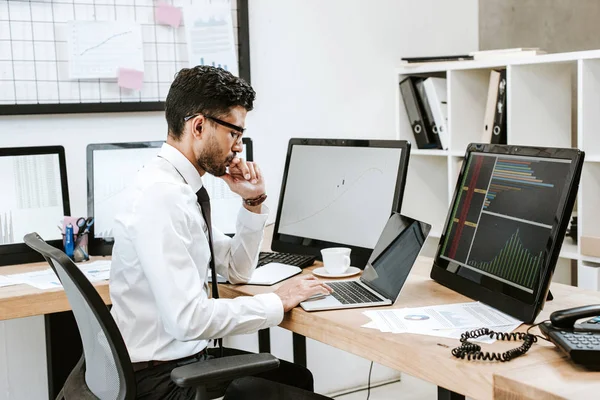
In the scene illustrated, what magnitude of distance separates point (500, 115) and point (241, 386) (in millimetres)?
1622

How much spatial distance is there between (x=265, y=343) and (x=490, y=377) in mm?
1539

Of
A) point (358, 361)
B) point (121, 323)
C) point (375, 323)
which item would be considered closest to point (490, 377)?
point (375, 323)

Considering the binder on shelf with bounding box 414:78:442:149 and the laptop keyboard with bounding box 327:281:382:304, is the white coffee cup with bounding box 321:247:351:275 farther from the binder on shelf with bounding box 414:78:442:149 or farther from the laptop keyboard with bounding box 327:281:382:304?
the binder on shelf with bounding box 414:78:442:149

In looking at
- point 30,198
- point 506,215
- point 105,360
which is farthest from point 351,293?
point 30,198

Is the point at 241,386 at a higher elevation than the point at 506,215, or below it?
below

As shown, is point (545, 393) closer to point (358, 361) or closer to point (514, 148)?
point (514, 148)

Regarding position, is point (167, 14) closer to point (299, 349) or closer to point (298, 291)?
point (299, 349)

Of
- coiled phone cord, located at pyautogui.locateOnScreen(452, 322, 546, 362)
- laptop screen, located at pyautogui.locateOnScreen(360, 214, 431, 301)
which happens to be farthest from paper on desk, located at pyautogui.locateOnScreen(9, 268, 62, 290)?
coiled phone cord, located at pyautogui.locateOnScreen(452, 322, 546, 362)

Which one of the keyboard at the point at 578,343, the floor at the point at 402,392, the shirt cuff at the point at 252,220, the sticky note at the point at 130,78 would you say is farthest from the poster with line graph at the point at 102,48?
the keyboard at the point at 578,343

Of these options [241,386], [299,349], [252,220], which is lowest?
[299,349]

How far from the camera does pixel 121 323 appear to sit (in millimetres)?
1807

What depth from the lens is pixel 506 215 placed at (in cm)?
179

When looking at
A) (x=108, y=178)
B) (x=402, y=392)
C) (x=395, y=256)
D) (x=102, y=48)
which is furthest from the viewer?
(x=402, y=392)

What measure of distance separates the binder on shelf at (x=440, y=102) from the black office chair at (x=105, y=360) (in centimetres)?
188
